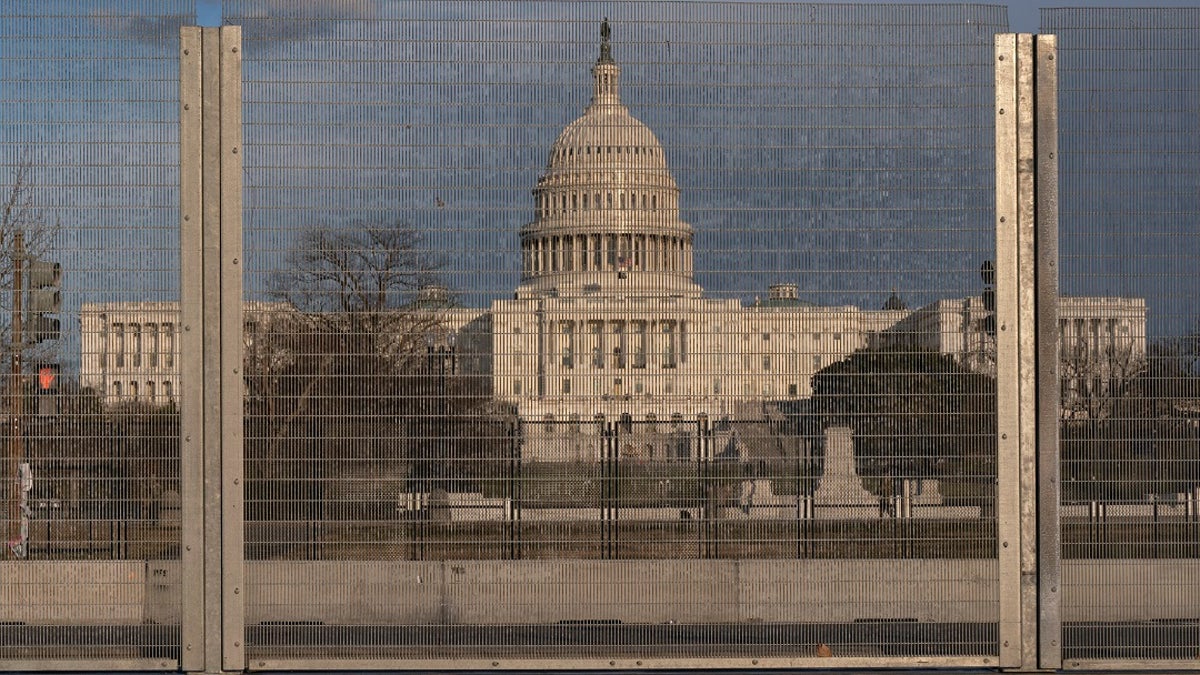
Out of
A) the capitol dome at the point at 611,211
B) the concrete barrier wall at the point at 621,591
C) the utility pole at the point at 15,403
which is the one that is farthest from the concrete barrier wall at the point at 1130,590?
the utility pole at the point at 15,403

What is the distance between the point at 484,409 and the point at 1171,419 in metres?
3.94

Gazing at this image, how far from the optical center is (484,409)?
757 cm

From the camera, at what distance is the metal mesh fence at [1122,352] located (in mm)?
7656

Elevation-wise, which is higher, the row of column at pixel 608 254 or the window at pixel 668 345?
the row of column at pixel 608 254

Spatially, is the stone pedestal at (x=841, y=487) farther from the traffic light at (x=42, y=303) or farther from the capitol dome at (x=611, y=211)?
the traffic light at (x=42, y=303)

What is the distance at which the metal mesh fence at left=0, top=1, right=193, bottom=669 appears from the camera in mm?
7488

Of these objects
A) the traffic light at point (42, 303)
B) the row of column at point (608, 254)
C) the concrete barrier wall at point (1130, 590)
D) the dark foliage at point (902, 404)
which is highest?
the row of column at point (608, 254)

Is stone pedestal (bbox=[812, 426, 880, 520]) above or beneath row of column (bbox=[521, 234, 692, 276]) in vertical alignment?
beneath

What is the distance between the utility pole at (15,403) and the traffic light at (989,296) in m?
5.38

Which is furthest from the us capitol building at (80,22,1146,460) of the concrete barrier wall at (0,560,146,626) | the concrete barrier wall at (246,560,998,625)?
the concrete barrier wall at (0,560,146,626)

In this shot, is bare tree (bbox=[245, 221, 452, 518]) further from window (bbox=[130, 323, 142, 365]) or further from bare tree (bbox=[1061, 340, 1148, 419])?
bare tree (bbox=[1061, 340, 1148, 419])

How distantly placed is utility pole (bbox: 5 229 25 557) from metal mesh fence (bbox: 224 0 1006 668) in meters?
1.28

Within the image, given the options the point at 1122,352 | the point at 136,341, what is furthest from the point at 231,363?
the point at 1122,352

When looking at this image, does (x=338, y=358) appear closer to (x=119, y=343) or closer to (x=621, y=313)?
(x=119, y=343)
